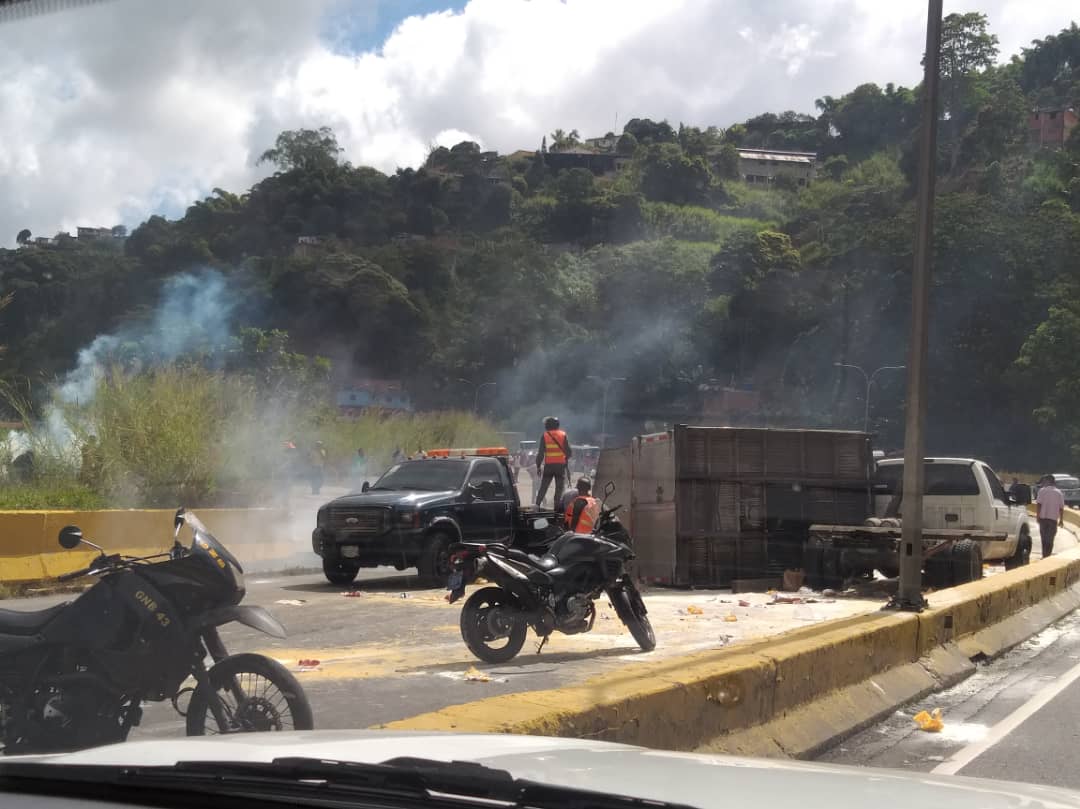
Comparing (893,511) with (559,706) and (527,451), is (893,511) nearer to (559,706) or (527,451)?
(559,706)

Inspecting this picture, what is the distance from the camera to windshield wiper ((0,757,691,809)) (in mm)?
2607

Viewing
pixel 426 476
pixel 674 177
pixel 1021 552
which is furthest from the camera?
pixel 674 177

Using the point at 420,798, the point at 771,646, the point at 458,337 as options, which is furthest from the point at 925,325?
the point at 458,337

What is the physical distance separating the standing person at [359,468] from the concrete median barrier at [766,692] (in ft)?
86.2

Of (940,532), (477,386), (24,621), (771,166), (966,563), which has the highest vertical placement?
(771,166)

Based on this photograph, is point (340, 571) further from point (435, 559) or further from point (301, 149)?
point (301, 149)

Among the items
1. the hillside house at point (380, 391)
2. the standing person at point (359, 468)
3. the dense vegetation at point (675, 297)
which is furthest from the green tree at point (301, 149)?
the standing person at point (359, 468)

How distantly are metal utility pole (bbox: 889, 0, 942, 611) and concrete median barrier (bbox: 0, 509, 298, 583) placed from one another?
29.3 ft

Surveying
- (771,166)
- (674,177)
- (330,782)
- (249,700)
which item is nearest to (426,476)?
(249,700)

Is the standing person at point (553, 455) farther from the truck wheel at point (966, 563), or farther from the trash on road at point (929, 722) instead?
the trash on road at point (929, 722)

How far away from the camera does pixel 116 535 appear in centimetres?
1520

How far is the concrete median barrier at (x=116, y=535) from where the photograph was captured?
44.4 ft

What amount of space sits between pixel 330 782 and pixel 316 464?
28788mm

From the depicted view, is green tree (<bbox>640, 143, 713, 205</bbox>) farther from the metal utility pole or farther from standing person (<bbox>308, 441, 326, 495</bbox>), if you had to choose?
the metal utility pole
